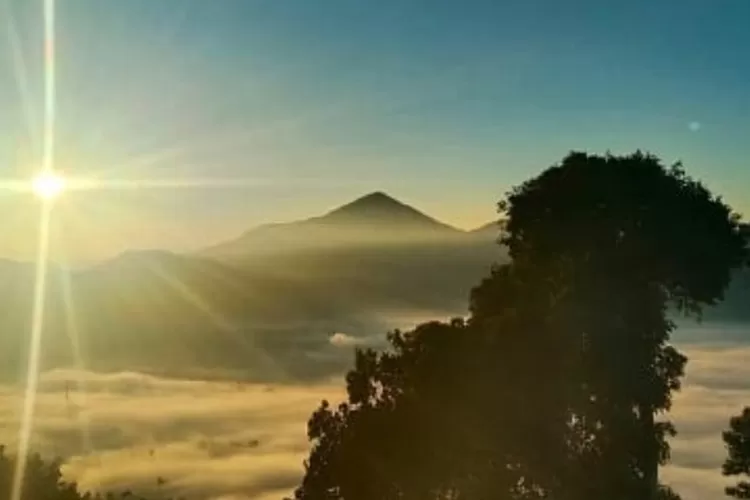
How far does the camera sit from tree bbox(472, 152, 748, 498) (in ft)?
96.0

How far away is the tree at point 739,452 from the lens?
33688 millimetres

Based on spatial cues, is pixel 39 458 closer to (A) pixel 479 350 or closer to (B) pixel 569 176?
(A) pixel 479 350

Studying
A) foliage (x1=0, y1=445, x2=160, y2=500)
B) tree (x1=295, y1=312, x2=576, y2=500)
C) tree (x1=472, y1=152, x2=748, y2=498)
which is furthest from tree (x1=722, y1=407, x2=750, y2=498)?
foliage (x1=0, y1=445, x2=160, y2=500)

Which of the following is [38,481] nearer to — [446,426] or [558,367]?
[446,426]

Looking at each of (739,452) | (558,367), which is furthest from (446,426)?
(739,452)

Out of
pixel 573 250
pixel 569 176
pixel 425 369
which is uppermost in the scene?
pixel 569 176

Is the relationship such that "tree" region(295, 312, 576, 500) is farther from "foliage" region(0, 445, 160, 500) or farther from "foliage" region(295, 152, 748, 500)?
"foliage" region(0, 445, 160, 500)

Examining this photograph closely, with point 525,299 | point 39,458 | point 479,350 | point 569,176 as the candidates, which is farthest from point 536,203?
point 39,458

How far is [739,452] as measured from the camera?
111 feet

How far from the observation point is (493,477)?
28797 millimetres

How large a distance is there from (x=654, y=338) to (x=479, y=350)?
5.15 metres

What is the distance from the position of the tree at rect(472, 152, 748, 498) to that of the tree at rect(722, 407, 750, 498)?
419 centimetres

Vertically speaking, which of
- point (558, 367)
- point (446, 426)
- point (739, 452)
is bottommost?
point (739, 452)

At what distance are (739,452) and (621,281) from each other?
8.02 m
